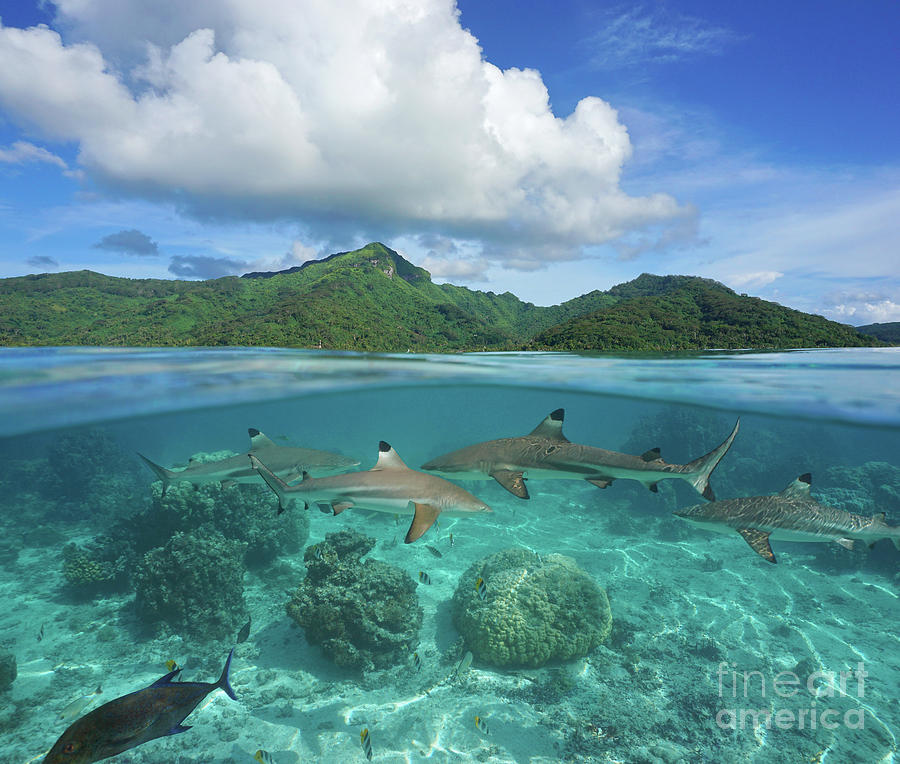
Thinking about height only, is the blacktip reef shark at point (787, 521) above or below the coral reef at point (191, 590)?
above

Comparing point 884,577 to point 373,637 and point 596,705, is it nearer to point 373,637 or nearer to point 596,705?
point 596,705

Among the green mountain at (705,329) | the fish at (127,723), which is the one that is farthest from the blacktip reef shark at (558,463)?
the green mountain at (705,329)

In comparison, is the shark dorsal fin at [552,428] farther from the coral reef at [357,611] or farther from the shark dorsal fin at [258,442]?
the coral reef at [357,611]

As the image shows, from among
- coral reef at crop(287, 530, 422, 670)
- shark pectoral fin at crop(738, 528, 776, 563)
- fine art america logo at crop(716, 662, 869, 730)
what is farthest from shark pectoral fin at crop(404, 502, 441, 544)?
fine art america logo at crop(716, 662, 869, 730)

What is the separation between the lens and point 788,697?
817 cm

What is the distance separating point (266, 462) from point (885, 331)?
4591 cm

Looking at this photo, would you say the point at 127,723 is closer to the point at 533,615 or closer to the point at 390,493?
the point at 390,493

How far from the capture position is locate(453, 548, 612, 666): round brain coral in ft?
28.0

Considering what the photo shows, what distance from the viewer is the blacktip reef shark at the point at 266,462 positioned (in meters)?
6.93

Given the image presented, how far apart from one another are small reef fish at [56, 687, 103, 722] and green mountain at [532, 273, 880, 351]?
24.6m

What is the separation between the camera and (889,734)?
24.2 ft

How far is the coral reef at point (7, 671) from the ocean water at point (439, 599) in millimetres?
61

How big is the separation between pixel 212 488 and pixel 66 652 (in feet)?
14.5

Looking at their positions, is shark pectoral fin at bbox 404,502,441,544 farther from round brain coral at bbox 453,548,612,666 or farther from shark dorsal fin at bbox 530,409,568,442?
round brain coral at bbox 453,548,612,666
